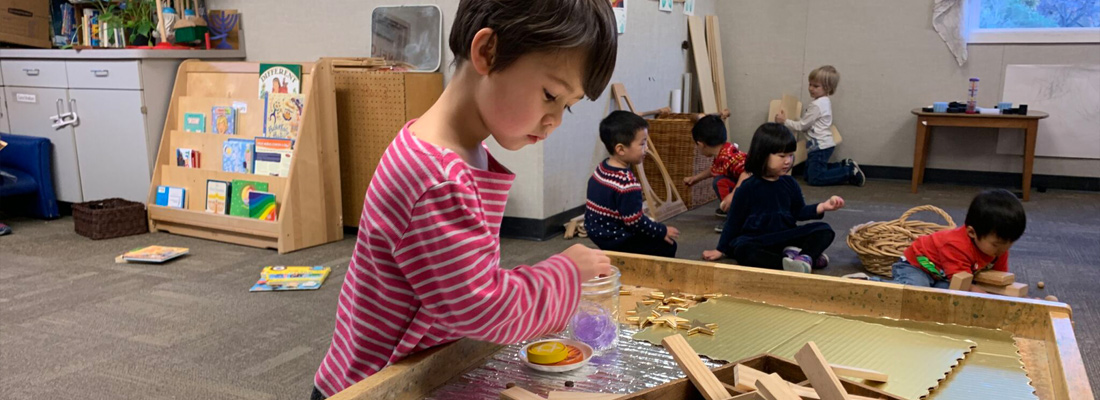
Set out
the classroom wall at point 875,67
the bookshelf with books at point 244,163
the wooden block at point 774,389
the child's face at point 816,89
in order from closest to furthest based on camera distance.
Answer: the wooden block at point 774,389
the bookshelf with books at point 244,163
the classroom wall at point 875,67
the child's face at point 816,89

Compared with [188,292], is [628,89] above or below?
above

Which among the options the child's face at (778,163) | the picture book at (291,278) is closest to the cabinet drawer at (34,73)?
the picture book at (291,278)

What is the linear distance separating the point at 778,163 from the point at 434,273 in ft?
9.18

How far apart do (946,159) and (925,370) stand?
5798mm

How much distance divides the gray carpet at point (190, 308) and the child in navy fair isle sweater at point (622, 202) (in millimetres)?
621

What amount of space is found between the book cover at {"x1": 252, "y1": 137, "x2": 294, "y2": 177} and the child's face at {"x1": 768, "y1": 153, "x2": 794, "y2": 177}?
2.35 meters

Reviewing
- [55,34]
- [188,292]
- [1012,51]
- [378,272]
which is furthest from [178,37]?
[1012,51]

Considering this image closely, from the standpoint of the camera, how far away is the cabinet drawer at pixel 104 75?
4324 mm

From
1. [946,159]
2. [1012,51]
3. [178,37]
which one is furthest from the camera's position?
[946,159]

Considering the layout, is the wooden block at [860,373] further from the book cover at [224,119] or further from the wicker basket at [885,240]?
the book cover at [224,119]

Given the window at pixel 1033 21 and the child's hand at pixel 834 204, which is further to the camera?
the window at pixel 1033 21

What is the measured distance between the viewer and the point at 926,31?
235 inches

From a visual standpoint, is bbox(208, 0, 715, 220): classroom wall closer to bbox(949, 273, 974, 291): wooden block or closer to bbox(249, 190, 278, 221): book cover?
bbox(249, 190, 278, 221): book cover

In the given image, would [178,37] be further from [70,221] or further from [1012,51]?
[1012,51]
